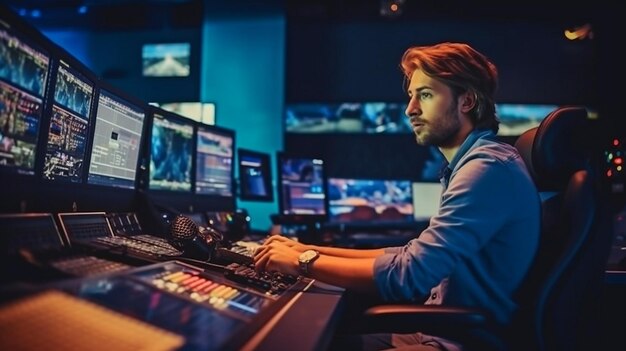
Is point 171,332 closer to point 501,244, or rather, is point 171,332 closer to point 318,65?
point 501,244

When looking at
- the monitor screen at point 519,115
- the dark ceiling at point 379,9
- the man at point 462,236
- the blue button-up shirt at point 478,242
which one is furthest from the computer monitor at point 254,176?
the monitor screen at point 519,115

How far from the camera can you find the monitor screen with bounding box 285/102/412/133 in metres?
4.80

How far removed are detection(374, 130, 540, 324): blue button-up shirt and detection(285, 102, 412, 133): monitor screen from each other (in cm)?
348

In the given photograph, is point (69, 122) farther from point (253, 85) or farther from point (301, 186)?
point (253, 85)

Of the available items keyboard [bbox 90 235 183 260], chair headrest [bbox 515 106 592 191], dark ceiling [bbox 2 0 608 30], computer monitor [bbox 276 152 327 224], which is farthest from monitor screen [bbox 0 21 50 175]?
dark ceiling [bbox 2 0 608 30]

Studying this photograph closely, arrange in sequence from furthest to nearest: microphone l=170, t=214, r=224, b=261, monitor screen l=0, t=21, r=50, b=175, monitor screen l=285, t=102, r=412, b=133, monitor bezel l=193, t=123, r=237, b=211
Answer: monitor screen l=285, t=102, r=412, b=133
monitor bezel l=193, t=123, r=237, b=211
microphone l=170, t=214, r=224, b=261
monitor screen l=0, t=21, r=50, b=175

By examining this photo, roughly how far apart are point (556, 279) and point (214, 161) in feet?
5.87

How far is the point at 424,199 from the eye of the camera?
408 cm

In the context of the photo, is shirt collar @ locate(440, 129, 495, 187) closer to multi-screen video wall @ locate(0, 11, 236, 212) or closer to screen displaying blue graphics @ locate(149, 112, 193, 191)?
multi-screen video wall @ locate(0, 11, 236, 212)

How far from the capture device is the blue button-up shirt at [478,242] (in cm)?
121

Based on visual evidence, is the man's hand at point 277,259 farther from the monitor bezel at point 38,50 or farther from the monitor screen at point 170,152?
the monitor screen at point 170,152

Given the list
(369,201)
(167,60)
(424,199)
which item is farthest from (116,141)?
(167,60)

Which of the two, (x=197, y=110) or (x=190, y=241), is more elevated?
(x=197, y=110)

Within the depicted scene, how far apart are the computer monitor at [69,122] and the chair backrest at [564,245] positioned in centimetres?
118
